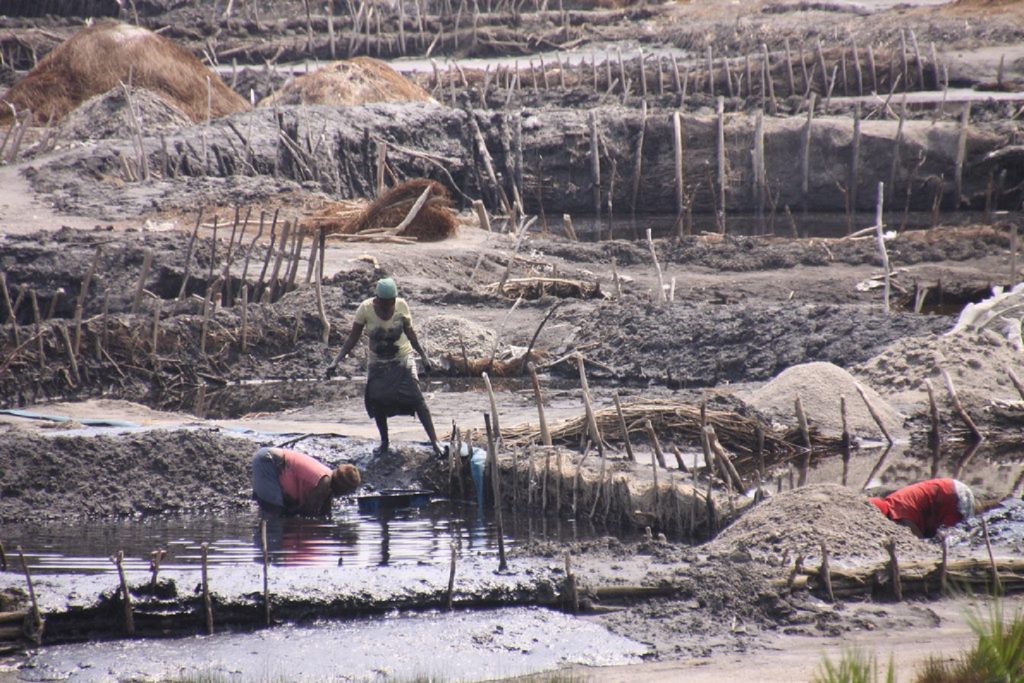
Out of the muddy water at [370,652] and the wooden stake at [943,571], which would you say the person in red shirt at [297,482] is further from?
the wooden stake at [943,571]

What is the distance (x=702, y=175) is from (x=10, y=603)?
20425 millimetres

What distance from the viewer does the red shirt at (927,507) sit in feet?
28.6

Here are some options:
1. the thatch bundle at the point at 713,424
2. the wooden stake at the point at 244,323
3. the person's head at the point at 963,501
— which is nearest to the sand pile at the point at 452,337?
the wooden stake at the point at 244,323

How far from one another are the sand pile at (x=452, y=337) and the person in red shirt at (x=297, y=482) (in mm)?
5249

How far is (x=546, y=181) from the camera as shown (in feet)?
87.9

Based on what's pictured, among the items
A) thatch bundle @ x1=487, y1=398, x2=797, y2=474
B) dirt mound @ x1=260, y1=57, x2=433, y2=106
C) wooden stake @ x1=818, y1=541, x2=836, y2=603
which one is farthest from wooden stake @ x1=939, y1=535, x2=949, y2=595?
dirt mound @ x1=260, y1=57, x2=433, y2=106

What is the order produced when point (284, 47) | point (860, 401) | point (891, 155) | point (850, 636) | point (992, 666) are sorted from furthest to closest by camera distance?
→ point (284, 47)
point (891, 155)
point (860, 401)
point (850, 636)
point (992, 666)

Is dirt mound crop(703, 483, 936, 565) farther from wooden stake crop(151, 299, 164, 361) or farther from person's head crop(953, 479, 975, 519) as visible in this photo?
wooden stake crop(151, 299, 164, 361)

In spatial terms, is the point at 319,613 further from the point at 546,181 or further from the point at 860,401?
the point at 546,181

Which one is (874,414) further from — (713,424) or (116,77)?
(116,77)

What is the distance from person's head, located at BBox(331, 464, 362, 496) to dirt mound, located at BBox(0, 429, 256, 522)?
3.06 feet

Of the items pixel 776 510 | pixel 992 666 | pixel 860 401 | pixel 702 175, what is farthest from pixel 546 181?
pixel 992 666

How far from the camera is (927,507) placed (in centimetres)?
873

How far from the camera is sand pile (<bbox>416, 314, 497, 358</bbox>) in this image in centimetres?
1512
